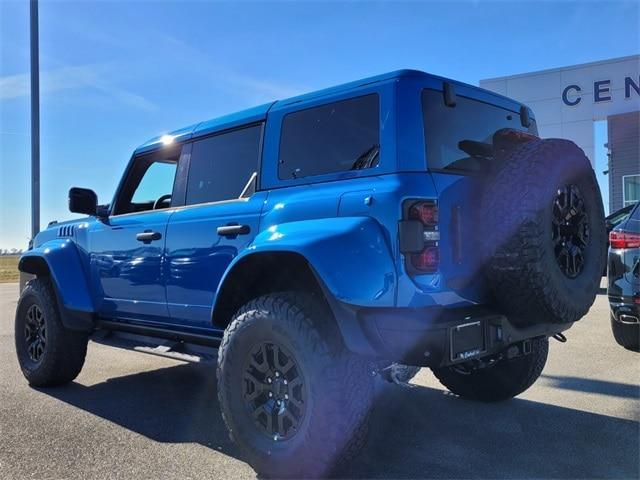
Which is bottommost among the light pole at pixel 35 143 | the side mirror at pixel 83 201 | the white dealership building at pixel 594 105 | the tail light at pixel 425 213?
the tail light at pixel 425 213

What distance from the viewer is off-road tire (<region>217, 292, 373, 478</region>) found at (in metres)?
2.75

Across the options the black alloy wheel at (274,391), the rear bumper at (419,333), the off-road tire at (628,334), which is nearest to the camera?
the rear bumper at (419,333)

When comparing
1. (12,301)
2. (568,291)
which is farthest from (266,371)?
(12,301)

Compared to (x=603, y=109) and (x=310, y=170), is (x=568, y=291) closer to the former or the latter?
(x=310, y=170)

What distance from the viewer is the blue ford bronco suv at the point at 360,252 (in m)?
2.72

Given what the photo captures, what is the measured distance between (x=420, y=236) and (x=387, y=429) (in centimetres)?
169

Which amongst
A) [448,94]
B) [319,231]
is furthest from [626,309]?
[319,231]

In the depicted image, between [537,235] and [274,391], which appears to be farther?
[274,391]

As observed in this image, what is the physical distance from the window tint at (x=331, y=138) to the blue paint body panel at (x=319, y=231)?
0.17 feet

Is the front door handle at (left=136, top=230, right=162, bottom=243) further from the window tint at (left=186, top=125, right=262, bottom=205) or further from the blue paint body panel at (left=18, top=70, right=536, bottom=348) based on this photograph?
the window tint at (left=186, top=125, right=262, bottom=205)

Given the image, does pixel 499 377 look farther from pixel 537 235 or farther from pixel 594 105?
pixel 594 105

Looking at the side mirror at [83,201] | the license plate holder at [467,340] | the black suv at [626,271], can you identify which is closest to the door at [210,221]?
the side mirror at [83,201]

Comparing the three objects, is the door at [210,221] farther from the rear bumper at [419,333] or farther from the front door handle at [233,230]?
the rear bumper at [419,333]

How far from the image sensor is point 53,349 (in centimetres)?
489
